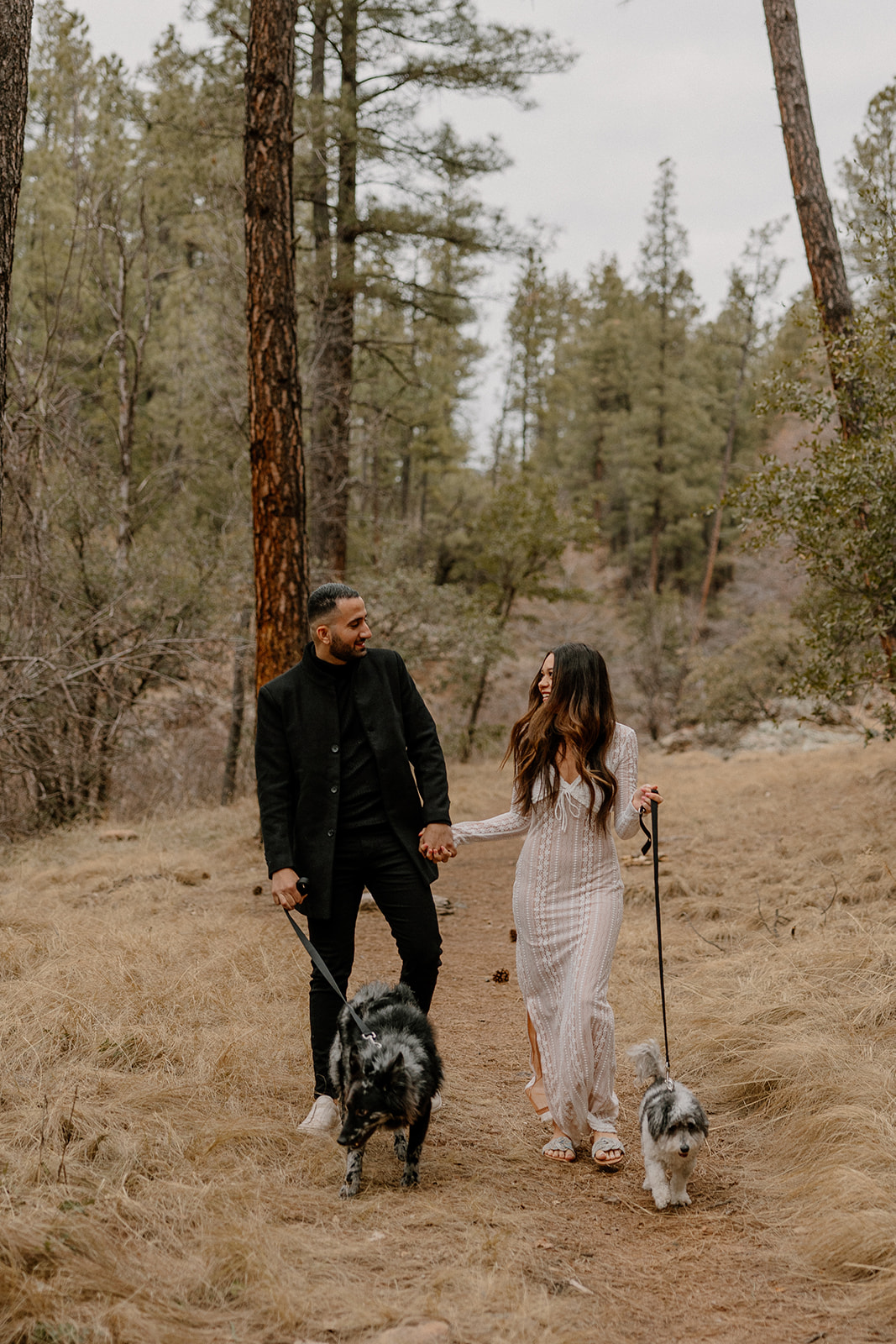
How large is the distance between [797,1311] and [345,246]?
1399 centimetres

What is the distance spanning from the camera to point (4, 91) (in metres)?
4.51

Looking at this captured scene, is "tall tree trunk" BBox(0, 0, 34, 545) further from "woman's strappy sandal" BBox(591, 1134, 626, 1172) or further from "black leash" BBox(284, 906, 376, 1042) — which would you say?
"woman's strappy sandal" BBox(591, 1134, 626, 1172)

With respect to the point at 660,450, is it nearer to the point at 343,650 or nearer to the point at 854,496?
the point at 854,496

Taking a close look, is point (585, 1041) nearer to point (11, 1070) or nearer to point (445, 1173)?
point (445, 1173)

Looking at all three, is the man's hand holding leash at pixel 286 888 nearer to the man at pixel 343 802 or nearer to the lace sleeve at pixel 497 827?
the man at pixel 343 802

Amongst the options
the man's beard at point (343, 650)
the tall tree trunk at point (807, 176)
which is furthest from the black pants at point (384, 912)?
the tall tree trunk at point (807, 176)

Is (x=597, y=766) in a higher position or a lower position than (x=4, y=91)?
lower

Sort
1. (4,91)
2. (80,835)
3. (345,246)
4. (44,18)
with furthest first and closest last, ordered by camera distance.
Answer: (44,18), (345,246), (80,835), (4,91)

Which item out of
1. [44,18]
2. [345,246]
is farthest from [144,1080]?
[44,18]

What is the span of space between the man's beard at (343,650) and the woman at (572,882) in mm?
663

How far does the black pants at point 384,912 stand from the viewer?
12.6 ft

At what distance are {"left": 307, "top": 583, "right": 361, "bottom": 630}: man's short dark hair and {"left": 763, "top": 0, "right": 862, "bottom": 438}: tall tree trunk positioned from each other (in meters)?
6.85

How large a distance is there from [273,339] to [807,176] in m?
5.53

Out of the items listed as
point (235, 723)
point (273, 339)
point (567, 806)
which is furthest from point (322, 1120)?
point (235, 723)
